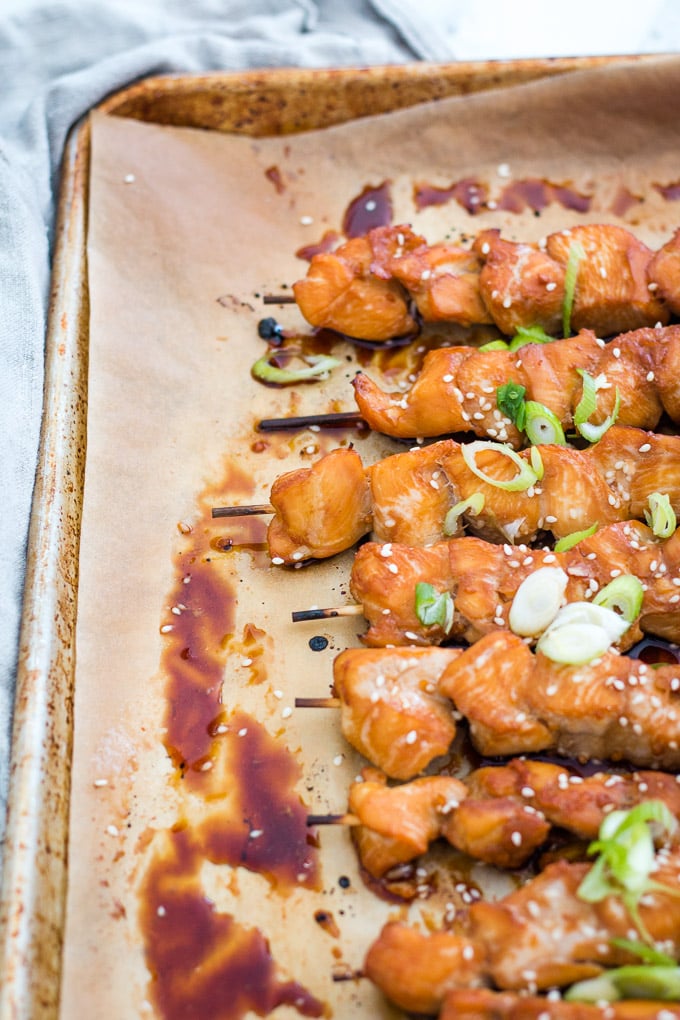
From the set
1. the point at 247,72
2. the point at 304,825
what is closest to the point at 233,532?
the point at 304,825

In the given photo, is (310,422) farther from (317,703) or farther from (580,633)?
(580,633)

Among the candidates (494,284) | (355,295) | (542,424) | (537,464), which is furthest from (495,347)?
(537,464)

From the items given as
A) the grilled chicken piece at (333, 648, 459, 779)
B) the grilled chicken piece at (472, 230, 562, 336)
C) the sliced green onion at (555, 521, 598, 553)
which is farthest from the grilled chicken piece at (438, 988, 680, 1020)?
the grilled chicken piece at (472, 230, 562, 336)

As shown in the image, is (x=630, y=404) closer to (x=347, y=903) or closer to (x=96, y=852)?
(x=347, y=903)

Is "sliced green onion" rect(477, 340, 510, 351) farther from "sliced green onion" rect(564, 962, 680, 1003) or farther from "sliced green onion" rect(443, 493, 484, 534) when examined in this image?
"sliced green onion" rect(564, 962, 680, 1003)

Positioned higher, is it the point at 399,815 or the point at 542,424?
the point at 542,424

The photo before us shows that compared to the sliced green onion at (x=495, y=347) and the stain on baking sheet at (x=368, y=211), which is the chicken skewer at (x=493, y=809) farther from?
the stain on baking sheet at (x=368, y=211)

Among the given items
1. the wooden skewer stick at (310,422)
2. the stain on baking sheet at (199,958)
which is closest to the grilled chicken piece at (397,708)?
the stain on baking sheet at (199,958)
